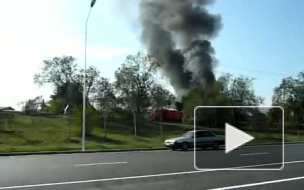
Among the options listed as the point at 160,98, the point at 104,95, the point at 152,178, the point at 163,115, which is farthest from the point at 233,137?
the point at 104,95

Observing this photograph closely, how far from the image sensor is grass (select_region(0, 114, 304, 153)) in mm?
29506

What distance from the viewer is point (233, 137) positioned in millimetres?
5906

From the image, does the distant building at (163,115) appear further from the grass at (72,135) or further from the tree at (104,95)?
the tree at (104,95)

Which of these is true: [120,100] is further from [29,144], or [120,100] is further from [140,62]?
[29,144]

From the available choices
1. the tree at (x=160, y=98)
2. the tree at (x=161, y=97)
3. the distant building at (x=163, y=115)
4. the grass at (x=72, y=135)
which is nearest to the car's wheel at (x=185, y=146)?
the grass at (x=72, y=135)

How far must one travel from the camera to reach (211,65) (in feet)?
179

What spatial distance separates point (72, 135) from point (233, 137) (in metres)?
29.6

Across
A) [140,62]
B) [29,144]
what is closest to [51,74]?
[140,62]

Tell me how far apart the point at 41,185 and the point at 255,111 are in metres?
6.34

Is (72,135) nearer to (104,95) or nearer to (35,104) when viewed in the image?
(104,95)

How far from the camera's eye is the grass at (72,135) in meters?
29.5

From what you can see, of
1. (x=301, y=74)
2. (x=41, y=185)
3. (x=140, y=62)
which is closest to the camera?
(x=41, y=185)

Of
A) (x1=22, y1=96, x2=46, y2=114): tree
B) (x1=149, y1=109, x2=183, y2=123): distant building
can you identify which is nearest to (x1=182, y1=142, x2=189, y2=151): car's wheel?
(x1=149, y1=109, x2=183, y2=123): distant building

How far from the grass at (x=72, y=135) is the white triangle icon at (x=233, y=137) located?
2095 cm
